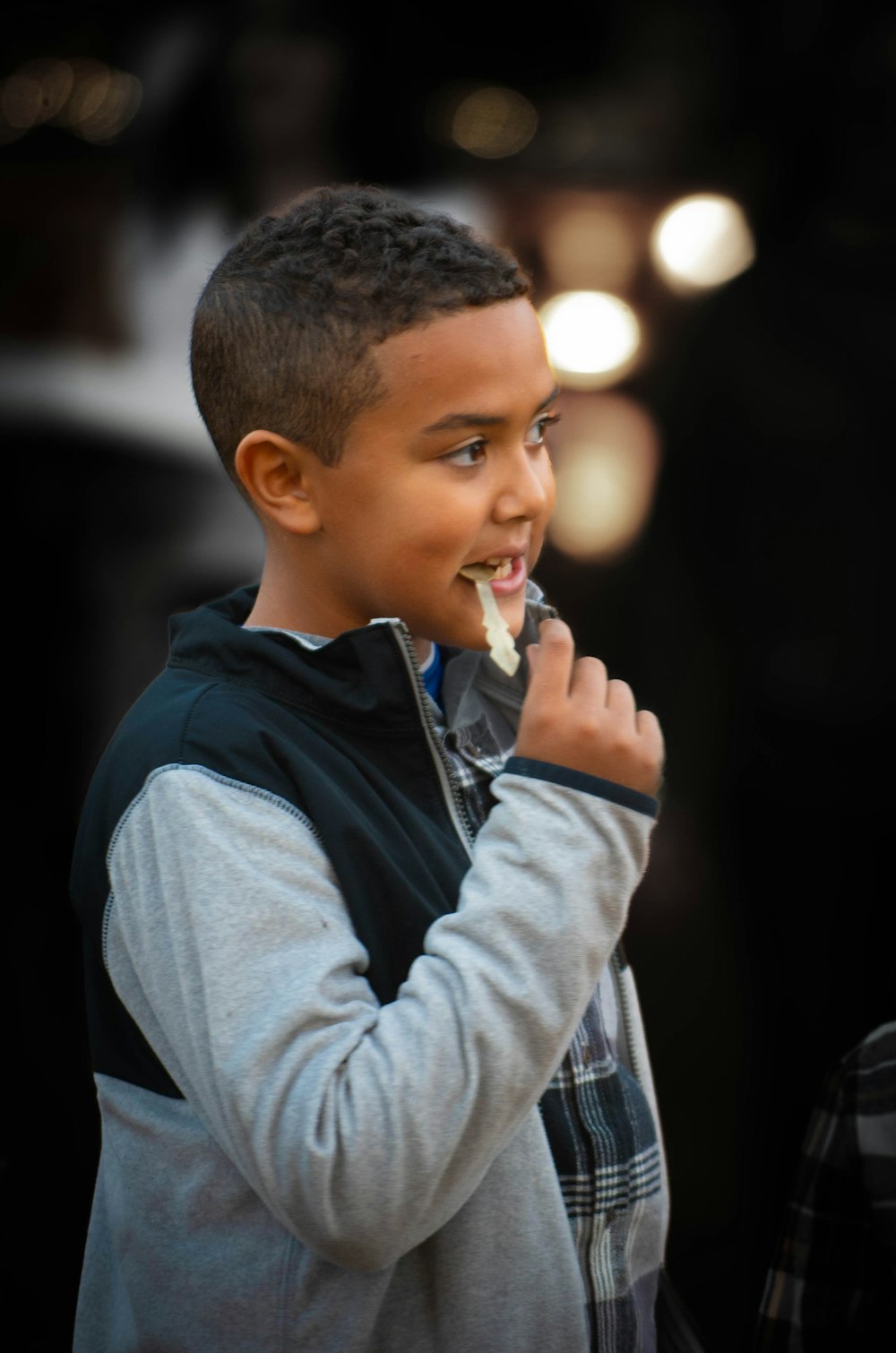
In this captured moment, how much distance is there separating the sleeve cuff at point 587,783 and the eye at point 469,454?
302 mm

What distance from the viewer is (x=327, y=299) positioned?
1176 millimetres

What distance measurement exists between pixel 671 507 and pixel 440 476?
1395 millimetres

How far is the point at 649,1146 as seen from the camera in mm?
1286

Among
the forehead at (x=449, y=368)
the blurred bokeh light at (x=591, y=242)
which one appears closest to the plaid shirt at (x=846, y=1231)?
the forehead at (x=449, y=368)

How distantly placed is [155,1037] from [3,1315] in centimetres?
142

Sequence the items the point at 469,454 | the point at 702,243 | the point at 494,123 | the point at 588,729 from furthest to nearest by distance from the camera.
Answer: the point at 702,243, the point at 494,123, the point at 469,454, the point at 588,729

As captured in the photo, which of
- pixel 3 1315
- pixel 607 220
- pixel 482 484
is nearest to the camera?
pixel 482 484

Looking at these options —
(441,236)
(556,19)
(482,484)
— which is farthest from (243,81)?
(482,484)

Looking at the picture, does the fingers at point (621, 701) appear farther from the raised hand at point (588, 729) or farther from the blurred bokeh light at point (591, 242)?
the blurred bokeh light at point (591, 242)

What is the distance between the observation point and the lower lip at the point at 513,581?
1237 mm

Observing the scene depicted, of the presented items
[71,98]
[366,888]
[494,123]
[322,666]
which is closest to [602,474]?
[494,123]

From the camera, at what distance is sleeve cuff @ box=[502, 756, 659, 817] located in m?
1.06

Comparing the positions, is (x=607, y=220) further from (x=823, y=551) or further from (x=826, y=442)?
(x=823, y=551)

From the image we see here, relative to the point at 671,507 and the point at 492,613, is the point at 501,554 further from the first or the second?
the point at 671,507
